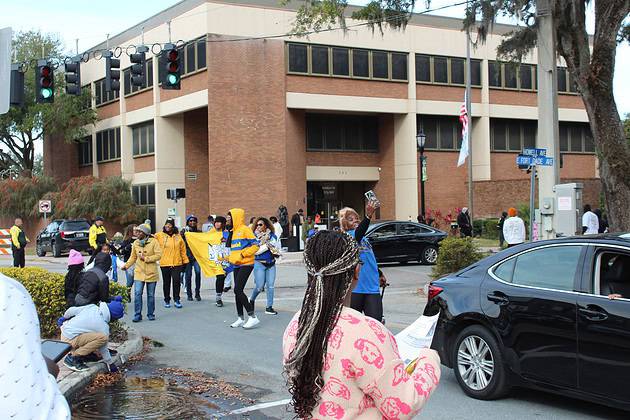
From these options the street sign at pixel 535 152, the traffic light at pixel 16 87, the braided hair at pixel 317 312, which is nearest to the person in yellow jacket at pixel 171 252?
the traffic light at pixel 16 87

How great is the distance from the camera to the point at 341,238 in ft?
9.99

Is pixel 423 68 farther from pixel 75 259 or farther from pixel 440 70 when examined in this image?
pixel 75 259

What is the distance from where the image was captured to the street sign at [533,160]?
47.4ft

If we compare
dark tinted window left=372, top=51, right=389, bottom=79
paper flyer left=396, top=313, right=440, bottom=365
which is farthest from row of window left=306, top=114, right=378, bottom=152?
paper flyer left=396, top=313, right=440, bottom=365

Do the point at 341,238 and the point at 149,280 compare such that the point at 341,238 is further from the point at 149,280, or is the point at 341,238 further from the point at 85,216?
the point at 85,216

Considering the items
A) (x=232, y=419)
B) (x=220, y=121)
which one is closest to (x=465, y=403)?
(x=232, y=419)

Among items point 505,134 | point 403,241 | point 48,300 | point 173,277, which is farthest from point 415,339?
point 505,134

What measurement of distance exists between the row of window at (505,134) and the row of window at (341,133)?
297 cm

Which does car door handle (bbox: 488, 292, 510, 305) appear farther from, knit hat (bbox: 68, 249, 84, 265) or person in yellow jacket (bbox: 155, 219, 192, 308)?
person in yellow jacket (bbox: 155, 219, 192, 308)

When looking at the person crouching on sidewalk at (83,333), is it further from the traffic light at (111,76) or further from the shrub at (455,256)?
the traffic light at (111,76)

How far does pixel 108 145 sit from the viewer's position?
1772 inches

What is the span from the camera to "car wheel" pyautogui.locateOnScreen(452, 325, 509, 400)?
675cm

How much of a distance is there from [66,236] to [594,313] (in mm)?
29096

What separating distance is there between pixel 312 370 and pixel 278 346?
7342 mm
